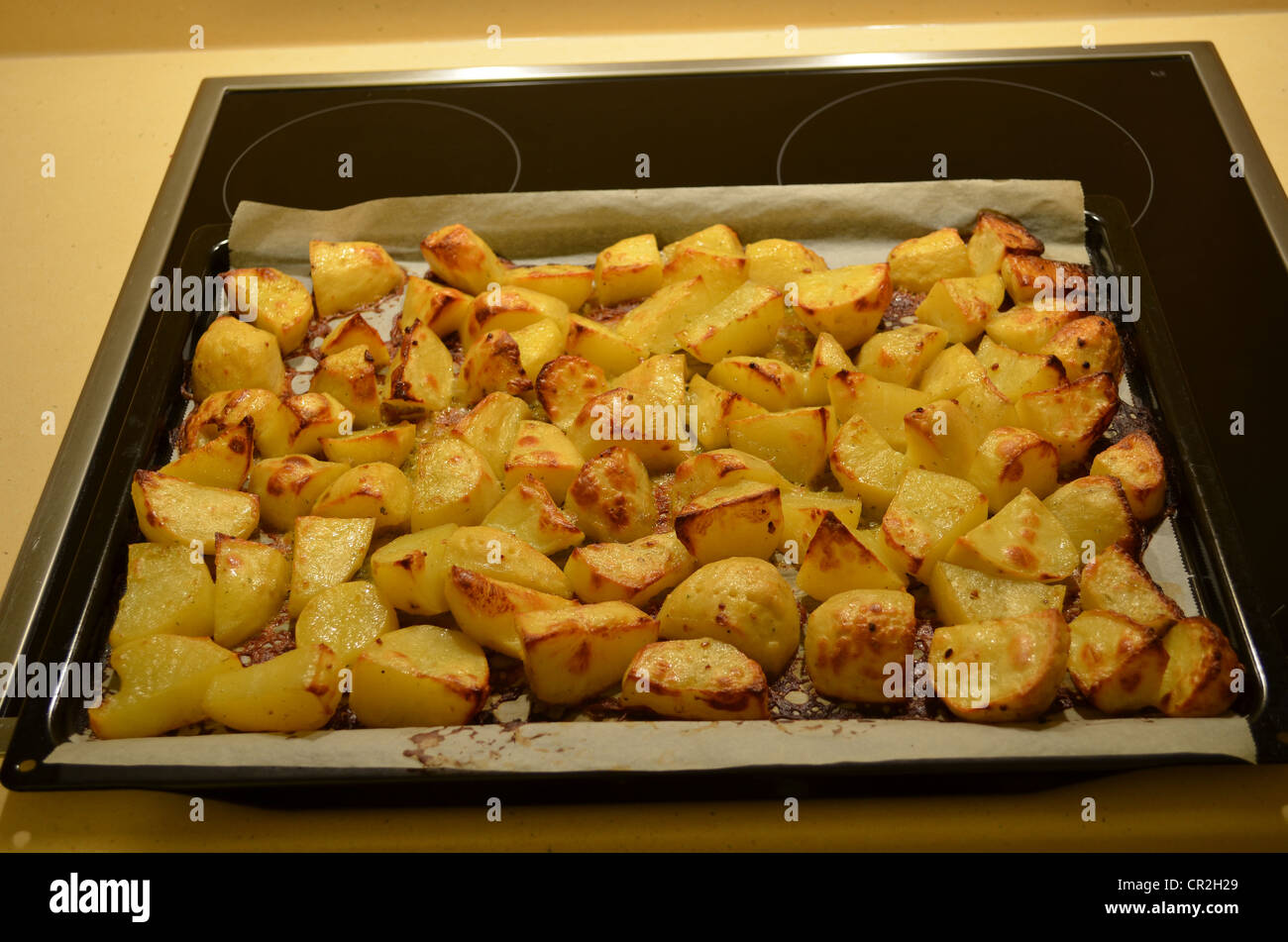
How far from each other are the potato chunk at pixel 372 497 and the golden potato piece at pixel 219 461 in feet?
0.43

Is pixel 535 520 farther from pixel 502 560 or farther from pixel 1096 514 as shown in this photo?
pixel 1096 514

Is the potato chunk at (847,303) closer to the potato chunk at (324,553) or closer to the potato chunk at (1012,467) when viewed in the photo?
the potato chunk at (1012,467)

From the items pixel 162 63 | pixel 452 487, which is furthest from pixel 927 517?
pixel 162 63

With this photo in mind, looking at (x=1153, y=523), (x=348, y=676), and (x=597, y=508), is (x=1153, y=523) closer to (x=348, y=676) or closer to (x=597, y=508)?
(x=597, y=508)

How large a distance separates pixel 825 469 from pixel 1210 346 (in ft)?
2.28

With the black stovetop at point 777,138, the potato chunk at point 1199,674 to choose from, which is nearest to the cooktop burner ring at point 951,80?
the black stovetop at point 777,138

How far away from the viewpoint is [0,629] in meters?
1.48

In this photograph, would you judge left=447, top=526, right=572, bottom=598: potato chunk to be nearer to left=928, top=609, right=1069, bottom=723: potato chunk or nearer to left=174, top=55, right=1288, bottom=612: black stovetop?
left=928, top=609, right=1069, bottom=723: potato chunk

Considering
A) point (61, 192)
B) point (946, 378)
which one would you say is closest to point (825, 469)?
point (946, 378)

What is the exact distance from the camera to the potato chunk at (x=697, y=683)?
1280 mm

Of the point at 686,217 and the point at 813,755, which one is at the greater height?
the point at 686,217

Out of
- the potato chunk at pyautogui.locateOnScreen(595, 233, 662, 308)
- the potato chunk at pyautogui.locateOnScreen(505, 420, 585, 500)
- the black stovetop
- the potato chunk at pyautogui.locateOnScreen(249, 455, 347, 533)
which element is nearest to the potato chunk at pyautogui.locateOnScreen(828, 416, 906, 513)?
the potato chunk at pyautogui.locateOnScreen(505, 420, 585, 500)

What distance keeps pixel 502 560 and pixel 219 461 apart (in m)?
0.46

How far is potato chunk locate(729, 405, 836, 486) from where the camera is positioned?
5.15 feet
